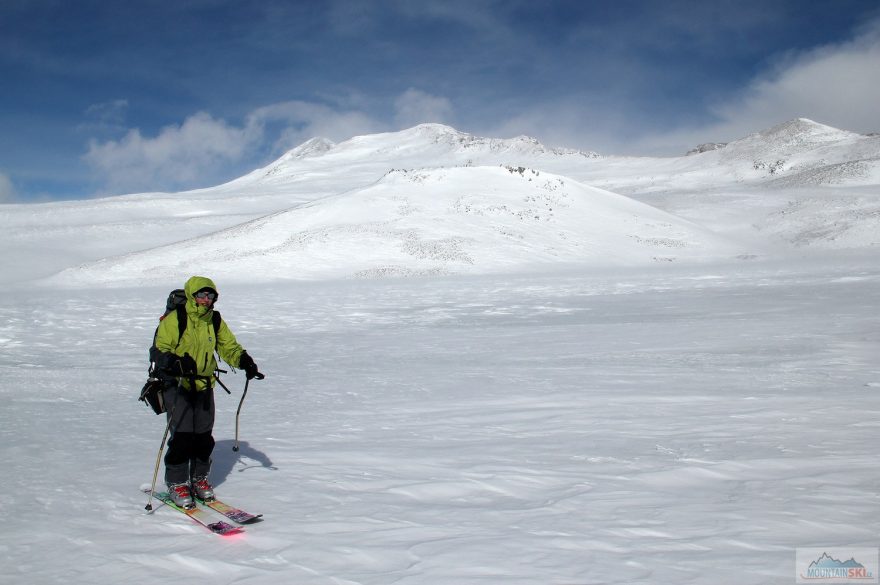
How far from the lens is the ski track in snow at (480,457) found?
4.20 meters

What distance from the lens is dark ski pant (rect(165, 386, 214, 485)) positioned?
5285mm

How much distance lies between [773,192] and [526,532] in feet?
194

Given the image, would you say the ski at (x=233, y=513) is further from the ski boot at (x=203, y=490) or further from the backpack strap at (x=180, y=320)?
the backpack strap at (x=180, y=320)

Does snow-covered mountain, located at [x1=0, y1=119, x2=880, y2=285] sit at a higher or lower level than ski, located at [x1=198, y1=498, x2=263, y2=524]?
higher

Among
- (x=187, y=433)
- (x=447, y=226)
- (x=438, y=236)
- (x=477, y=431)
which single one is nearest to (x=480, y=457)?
(x=477, y=431)

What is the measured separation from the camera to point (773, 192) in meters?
55.6

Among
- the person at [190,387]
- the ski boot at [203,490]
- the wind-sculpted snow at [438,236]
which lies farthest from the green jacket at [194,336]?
the wind-sculpted snow at [438,236]

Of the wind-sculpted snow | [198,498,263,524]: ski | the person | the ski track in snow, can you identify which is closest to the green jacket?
the person

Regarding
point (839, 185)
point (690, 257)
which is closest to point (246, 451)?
point (690, 257)

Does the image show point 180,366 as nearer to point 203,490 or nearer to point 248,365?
point 248,365

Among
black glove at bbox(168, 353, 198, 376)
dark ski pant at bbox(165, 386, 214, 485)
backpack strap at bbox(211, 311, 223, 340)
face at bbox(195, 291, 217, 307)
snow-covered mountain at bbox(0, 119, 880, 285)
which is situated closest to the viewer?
black glove at bbox(168, 353, 198, 376)

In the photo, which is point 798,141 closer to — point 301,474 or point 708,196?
point 708,196

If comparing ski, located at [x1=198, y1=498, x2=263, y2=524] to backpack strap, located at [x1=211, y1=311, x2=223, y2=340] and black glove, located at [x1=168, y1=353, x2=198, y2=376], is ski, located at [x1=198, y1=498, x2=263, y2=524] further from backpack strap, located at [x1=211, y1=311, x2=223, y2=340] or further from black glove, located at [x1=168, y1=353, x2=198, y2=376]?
backpack strap, located at [x1=211, y1=311, x2=223, y2=340]

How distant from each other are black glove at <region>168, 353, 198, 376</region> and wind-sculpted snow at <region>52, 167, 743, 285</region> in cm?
2635
